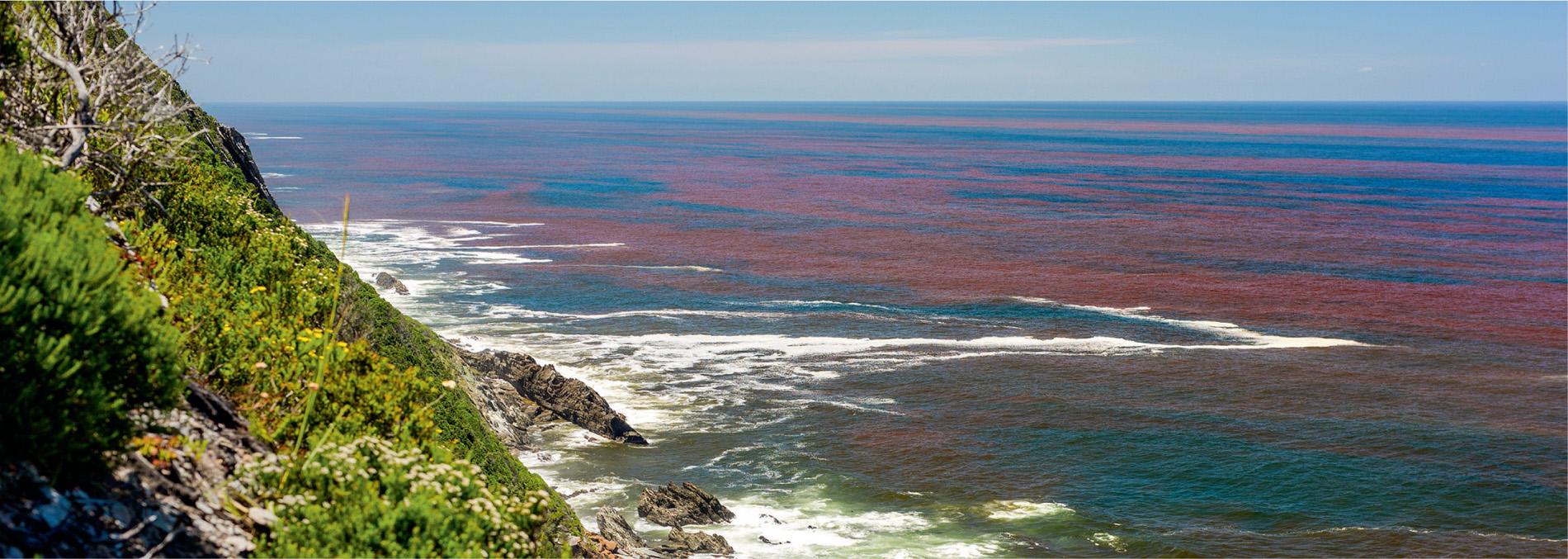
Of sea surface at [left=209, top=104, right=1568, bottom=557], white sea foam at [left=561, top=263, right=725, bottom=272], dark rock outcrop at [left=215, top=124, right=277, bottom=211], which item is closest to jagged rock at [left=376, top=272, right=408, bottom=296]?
sea surface at [left=209, top=104, right=1568, bottom=557]

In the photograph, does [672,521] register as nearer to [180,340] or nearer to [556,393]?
[556,393]

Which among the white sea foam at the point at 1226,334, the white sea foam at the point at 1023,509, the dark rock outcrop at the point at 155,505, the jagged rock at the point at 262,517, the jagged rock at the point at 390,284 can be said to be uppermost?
the dark rock outcrop at the point at 155,505

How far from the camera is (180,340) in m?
8.76

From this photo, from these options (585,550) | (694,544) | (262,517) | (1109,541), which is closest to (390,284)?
(694,544)

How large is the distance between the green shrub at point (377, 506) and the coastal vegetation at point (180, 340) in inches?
0.8

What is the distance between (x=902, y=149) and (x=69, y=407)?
19552 centimetres

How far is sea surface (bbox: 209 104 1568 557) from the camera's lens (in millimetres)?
29844

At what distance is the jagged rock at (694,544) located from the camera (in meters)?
24.7

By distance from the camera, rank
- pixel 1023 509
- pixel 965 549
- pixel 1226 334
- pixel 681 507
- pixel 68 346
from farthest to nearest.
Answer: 1. pixel 1226 334
2. pixel 1023 509
3. pixel 681 507
4. pixel 965 549
5. pixel 68 346

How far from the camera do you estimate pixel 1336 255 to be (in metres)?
72.8

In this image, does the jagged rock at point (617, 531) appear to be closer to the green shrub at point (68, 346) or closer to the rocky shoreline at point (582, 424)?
the rocky shoreline at point (582, 424)

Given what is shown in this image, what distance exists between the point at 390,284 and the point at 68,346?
172 feet

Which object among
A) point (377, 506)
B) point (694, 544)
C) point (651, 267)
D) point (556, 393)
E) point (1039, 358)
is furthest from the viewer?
point (651, 267)

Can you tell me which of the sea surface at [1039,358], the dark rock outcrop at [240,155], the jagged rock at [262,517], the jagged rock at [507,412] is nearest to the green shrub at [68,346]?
the jagged rock at [262,517]
